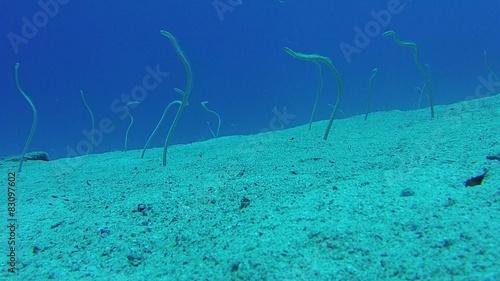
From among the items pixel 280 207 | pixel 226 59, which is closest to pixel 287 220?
pixel 280 207

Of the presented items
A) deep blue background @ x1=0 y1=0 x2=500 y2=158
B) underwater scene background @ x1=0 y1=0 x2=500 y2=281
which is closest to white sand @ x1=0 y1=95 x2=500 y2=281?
underwater scene background @ x1=0 y1=0 x2=500 y2=281

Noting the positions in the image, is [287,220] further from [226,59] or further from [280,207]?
[226,59]

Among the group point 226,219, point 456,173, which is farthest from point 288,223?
point 456,173

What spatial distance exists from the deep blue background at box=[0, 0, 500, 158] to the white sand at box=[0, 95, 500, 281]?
30.4m

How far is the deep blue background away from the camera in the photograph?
3656cm

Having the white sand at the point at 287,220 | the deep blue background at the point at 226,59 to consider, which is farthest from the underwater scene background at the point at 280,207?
the deep blue background at the point at 226,59

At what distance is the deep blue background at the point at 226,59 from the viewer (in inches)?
1439

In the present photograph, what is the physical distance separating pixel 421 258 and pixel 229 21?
50.1m

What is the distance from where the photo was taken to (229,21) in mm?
48500

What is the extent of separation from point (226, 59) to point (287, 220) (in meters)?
48.0

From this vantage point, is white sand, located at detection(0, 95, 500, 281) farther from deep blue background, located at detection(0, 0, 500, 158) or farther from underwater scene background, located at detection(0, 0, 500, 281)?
deep blue background, located at detection(0, 0, 500, 158)

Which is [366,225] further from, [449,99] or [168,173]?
[449,99]

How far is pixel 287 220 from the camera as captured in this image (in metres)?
2.35

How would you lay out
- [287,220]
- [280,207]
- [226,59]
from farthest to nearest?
[226,59] → [280,207] → [287,220]
